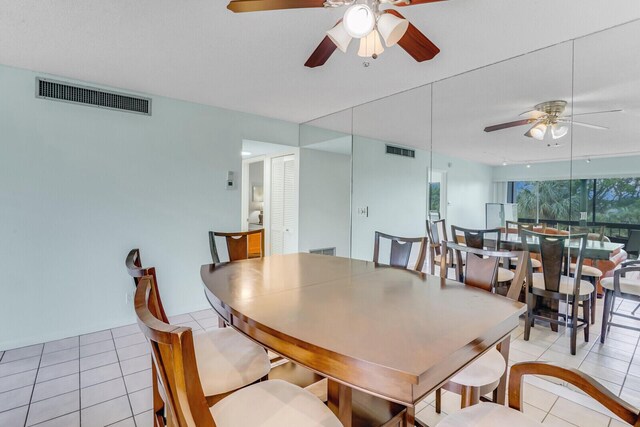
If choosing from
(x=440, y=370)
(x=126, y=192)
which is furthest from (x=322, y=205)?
(x=440, y=370)

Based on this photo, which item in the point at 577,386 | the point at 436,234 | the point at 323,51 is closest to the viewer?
the point at 577,386

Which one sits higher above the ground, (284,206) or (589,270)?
(284,206)

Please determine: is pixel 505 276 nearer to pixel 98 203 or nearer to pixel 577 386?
pixel 577 386

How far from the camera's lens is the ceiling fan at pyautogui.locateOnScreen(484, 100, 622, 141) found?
2205mm

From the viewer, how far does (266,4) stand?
140 cm

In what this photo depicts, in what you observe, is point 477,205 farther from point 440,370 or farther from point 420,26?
point 440,370

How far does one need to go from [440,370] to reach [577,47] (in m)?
2.45

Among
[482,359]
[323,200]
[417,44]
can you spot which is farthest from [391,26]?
[323,200]

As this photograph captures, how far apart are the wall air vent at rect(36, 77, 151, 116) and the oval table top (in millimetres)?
2257

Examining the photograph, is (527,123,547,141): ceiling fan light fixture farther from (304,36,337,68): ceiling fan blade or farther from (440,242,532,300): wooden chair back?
(304,36,337,68): ceiling fan blade

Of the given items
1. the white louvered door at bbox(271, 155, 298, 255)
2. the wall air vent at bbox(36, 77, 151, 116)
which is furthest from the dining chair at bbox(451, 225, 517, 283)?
the wall air vent at bbox(36, 77, 151, 116)

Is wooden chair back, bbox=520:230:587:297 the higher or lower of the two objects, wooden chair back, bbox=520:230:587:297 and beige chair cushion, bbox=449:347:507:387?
the higher

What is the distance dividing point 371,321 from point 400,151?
2.91 meters

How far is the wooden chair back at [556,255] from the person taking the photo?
2.19 metres
